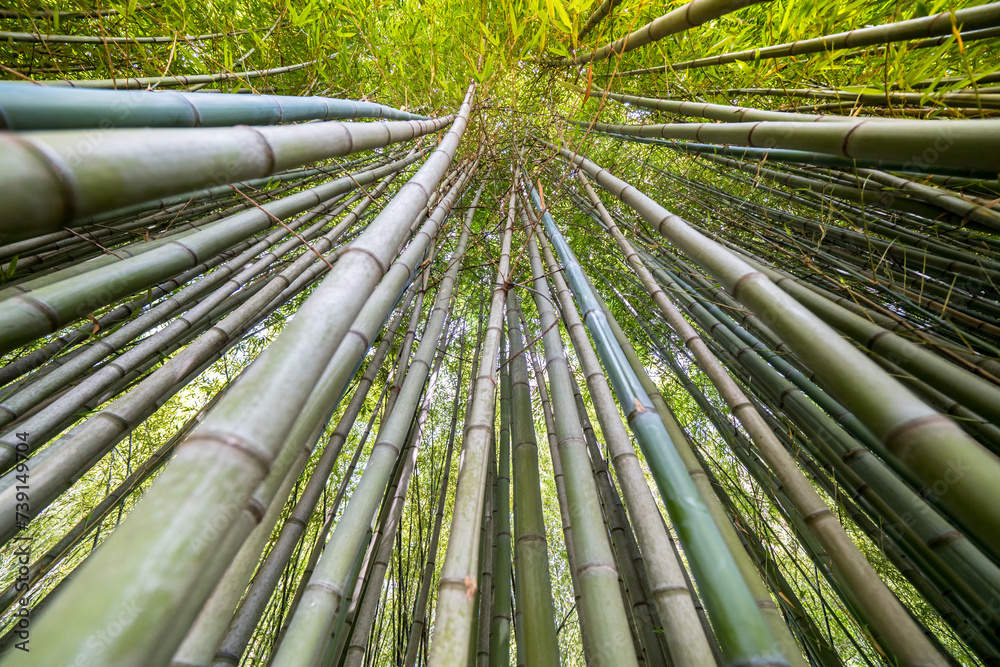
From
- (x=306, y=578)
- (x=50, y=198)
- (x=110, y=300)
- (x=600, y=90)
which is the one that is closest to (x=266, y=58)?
(x=110, y=300)

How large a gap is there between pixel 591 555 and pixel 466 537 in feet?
0.95

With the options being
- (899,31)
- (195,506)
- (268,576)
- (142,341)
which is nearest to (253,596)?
(268,576)

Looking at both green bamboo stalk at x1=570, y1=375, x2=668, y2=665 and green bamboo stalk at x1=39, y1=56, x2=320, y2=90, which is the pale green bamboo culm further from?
green bamboo stalk at x1=39, y1=56, x2=320, y2=90

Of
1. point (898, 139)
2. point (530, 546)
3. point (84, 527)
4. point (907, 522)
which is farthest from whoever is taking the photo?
point (84, 527)

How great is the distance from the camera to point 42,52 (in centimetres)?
178

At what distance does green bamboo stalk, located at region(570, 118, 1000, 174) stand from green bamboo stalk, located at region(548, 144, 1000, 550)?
12.3 inches

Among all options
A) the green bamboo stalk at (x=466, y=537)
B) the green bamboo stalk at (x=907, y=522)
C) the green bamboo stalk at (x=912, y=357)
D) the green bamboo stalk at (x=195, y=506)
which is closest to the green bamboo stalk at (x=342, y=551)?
the green bamboo stalk at (x=466, y=537)

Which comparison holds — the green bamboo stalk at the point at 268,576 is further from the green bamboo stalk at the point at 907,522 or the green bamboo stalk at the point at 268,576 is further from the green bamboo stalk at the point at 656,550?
the green bamboo stalk at the point at 907,522

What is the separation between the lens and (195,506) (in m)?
0.43

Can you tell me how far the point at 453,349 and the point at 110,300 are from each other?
1844 mm

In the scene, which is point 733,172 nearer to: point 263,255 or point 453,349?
point 453,349

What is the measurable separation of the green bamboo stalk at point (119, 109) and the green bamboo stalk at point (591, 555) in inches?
44.3

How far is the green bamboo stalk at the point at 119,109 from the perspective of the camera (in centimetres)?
55

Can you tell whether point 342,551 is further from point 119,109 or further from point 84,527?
point 84,527
